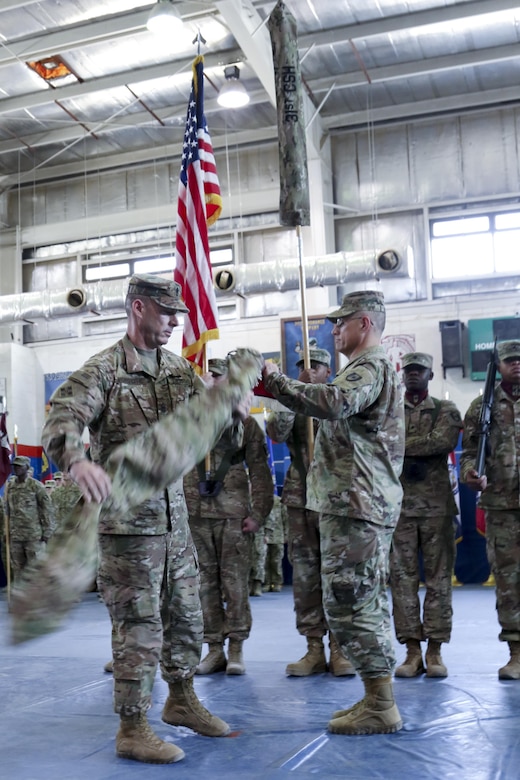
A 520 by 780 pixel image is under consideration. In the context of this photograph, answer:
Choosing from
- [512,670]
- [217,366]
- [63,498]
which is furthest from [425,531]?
[63,498]

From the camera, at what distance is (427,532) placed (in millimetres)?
4625

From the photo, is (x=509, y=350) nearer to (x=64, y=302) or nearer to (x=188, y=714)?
(x=188, y=714)

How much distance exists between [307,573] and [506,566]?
41.5 inches

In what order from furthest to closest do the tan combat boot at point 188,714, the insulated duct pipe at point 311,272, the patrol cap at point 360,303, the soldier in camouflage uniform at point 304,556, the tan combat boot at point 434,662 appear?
the insulated duct pipe at point 311,272
the soldier in camouflage uniform at point 304,556
the tan combat boot at point 434,662
the patrol cap at point 360,303
the tan combat boot at point 188,714

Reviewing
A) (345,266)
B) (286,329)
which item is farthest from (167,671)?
(286,329)

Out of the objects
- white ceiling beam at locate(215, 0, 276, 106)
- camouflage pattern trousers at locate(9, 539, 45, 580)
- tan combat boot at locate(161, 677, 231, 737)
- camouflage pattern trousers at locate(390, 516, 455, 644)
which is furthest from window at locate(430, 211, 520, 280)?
tan combat boot at locate(161, 677, 231, 737)

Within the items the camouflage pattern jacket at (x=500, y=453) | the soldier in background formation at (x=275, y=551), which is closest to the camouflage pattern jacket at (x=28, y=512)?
the soldier in background formation at (x=275, y=551)

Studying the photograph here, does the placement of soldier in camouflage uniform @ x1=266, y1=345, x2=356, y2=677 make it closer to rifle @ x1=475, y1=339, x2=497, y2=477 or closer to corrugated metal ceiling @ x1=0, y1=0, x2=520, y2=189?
rifle @ x1=475, y1=339, x2=497, y2=477

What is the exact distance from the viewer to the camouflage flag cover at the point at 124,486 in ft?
6.98

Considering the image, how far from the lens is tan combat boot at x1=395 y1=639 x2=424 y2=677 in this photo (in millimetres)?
4371

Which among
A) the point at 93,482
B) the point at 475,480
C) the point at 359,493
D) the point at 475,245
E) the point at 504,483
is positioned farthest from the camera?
the point at 475,245

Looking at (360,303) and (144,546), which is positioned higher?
(360,303)

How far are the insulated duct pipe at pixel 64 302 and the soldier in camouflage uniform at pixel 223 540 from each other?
7.75 meters

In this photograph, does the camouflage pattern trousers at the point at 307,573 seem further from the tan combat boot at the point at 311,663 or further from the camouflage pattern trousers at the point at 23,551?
the camouflage pattern trousers at the point at 23,551
